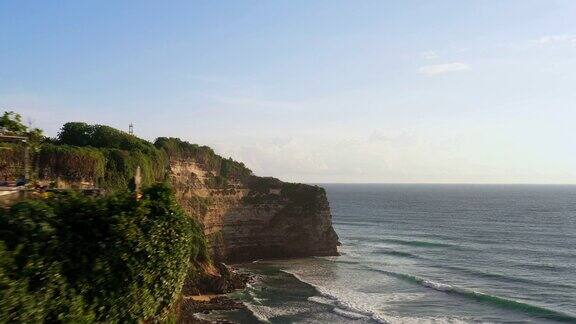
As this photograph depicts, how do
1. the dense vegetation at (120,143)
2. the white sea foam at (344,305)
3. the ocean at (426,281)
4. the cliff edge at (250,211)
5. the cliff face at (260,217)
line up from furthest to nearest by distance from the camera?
the cliff face at (260,217) < the cliff edge at (250,211) < the dense vegetation at (120,143) < the ocean at (426,281) < the white sea foam at (344,305)

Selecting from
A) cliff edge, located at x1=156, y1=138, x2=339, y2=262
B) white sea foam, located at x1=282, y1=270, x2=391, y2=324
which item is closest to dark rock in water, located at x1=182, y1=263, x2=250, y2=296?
white sea foam, located at x1=282, y1=270, x2=391, y2=324

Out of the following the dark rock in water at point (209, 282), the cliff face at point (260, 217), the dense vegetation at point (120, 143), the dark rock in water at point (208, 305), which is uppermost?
the dense vegetation at point (120, 143)

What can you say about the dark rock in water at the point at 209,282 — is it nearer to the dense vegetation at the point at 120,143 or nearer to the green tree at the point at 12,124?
the dense vegetation at the point at 120,143

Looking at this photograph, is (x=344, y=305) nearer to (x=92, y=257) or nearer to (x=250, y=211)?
(x=250, y=211)

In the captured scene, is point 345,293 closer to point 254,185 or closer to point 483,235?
point 254,185

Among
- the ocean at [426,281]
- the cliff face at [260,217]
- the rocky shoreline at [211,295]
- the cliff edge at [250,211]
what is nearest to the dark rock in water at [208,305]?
the rocky shoreline at [211,295]

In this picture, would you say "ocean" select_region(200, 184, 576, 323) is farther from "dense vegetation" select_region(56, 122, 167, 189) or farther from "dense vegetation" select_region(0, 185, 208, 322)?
"dense vegetation" select_region(0, 185, 208, 322)

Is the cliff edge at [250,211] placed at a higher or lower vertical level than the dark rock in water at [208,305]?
higher
